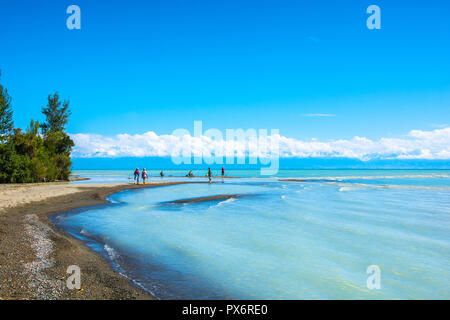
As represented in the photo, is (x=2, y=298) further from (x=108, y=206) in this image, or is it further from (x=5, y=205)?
(x=108, y=206)

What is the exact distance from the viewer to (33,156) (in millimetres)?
44750

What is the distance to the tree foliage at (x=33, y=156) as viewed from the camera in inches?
1588

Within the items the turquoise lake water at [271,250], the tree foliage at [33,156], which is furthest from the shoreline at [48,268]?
the tree foliage at [33,156]

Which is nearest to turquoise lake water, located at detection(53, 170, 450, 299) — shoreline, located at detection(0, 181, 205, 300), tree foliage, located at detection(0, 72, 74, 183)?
shoreline, located at detection(0, 181, 205, 300)

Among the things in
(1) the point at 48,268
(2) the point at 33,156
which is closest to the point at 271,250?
(1) the point at 48,268

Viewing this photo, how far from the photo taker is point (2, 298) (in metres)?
6.08

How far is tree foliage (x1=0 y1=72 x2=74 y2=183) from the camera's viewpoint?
40344 mm

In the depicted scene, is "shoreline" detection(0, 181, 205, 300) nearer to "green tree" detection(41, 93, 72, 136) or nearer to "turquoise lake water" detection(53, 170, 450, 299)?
"turquoise lake water" detection(53, 170, 450, 299)

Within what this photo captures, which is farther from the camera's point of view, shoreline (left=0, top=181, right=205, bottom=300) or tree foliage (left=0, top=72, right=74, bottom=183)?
tree foliage (left=0, top=72, right=74, bottom=183)

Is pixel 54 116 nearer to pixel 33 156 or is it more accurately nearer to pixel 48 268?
pixel 33 156

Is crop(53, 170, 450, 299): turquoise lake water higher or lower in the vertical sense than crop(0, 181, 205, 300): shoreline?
lower

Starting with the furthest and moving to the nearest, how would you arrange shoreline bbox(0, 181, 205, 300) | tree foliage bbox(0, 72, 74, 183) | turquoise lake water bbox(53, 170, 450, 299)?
tree foliage bbox(0, 72, 74, 183) < turquoise lake water bbox(53, 170, 450, 299) < shoreline bbox(0, 181, 205, 300)
